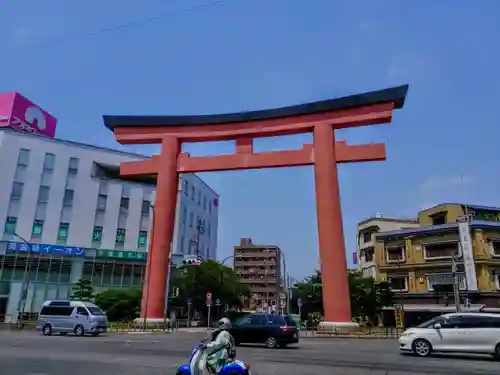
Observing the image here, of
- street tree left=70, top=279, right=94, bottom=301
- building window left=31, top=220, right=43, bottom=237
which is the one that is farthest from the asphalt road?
building window left=31, top=220, right=43, bottom=237

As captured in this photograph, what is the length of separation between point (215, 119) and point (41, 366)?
75.2ft

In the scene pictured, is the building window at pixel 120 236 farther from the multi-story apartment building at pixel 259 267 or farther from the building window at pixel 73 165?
the multi-story apartment building at pixel 259 267

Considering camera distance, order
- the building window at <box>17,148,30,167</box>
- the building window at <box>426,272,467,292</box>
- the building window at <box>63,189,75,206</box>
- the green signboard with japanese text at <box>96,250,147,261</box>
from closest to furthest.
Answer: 1. the building window at <box>426,272,467,292</box>
2. the building window at <box>17,148,30,167</box>
3. the green signboard with japanese text at <box>96,250,147,261</box>
4. the building window at <box>63,189,75,206</box>

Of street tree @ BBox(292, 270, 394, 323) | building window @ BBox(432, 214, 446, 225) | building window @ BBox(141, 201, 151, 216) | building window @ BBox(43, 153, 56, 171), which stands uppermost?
building window @ BBox(43, 153, 56, 171)

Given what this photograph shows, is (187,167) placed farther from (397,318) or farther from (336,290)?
(397,318)

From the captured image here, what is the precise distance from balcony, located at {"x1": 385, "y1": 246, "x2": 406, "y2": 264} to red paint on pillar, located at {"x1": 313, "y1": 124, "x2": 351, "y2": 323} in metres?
18.1

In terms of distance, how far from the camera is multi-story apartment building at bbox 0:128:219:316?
4553cm

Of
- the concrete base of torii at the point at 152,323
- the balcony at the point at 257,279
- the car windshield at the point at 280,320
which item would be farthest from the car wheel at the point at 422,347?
the balcony at the point at 257,279

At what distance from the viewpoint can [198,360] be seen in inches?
256

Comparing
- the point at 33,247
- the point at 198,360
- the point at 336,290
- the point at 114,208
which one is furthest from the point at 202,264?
the point at 198,360

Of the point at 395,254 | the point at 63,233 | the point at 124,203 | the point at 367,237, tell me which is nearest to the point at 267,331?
the point at 395,254

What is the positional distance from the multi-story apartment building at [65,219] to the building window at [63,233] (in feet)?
0.34

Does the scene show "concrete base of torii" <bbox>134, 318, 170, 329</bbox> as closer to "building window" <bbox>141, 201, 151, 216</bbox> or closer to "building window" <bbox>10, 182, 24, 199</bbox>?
"building window" <bbox>141, 201, 151, 216</bbox>

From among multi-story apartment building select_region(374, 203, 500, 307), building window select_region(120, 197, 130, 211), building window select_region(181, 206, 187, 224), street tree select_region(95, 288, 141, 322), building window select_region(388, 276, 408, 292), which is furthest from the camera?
building window select_region(181, 206, 187, 224)
